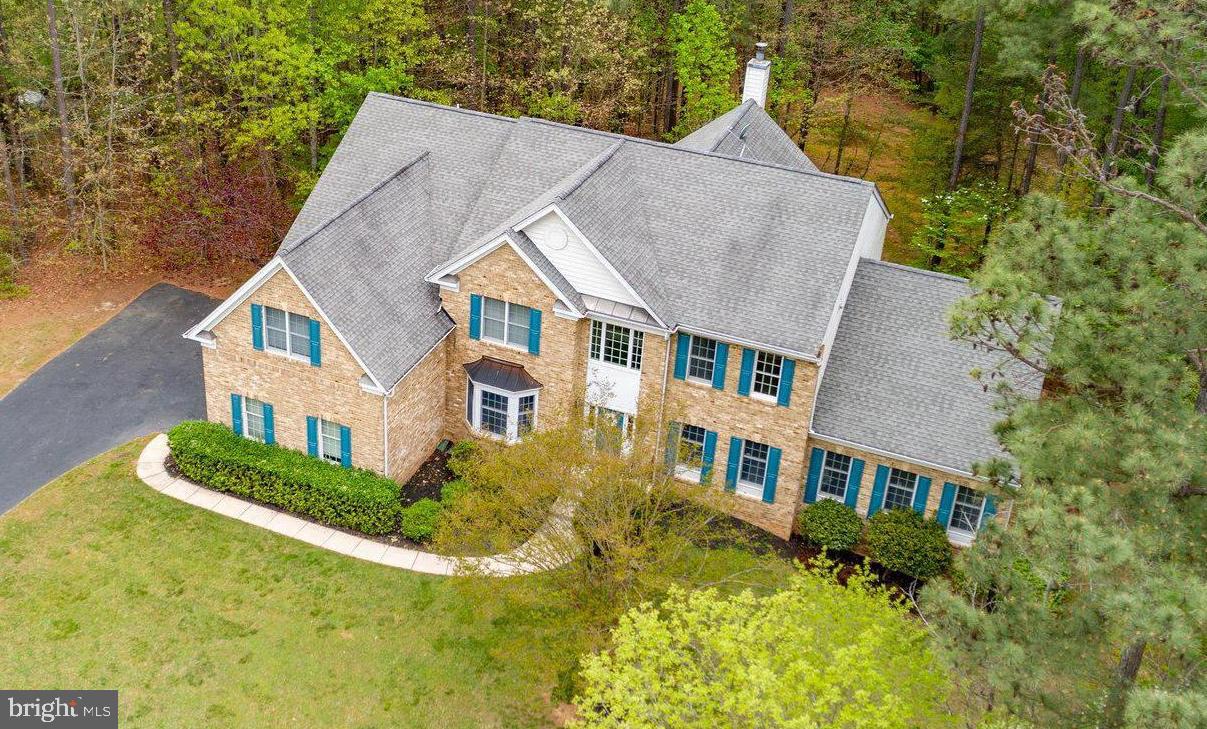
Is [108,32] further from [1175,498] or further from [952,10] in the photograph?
[1175,498]

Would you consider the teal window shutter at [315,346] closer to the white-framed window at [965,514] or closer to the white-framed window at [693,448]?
the white-framed window at [693,448]

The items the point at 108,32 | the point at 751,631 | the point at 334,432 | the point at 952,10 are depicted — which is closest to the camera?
the point at 751,631

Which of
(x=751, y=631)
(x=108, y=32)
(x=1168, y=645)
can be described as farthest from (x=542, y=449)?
(x=108, y=32)

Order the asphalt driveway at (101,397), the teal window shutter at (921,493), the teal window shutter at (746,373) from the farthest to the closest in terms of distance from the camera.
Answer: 1. the asphalt driveway at (101,397)
2. the teal window shutter at (746,373)
3. the teal window shutter at (921,493)

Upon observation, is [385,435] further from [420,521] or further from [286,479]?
[286,479]

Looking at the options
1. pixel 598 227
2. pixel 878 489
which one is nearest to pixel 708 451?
pixel 878 489

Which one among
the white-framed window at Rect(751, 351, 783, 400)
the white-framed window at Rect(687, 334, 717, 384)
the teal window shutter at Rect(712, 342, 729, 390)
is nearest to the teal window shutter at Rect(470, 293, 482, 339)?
the white-framed window at Rect(687, 334, 717, 384)

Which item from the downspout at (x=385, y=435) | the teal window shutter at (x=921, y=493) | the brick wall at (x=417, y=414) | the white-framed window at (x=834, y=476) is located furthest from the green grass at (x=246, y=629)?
the teal window shutter at (x=921, y=493)
